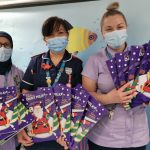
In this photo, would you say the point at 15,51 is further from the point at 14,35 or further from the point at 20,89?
the point at 20,89

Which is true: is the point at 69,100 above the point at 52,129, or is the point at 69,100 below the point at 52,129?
above

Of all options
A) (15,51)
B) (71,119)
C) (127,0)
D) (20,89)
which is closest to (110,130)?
(71,119)

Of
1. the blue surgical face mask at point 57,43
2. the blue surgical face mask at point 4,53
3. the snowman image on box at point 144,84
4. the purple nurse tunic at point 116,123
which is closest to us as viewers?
the snowman image on box at point 144,84

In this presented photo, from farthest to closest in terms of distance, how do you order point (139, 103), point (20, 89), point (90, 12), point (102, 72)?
point (90, 12) → point (20, 89) → point (102, 72) → point (139, 103)

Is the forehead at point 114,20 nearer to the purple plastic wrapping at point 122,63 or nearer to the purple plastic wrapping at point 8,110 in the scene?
the purple plastic wrapping at point 122,63

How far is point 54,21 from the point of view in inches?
58.8

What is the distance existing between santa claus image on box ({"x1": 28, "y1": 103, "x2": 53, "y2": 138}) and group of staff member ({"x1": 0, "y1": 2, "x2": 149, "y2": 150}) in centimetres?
6

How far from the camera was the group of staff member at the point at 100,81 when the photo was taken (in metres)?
1.37

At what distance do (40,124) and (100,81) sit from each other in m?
0.38

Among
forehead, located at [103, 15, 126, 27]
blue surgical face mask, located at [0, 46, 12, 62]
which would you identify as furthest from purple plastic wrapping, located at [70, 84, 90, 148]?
blue surgical face mask, located at [0, 46, 12, 62]

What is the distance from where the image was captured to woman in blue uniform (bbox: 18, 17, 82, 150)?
148cm

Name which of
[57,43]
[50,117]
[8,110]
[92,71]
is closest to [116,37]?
[92,71]

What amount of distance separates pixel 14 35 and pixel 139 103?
1.26 m

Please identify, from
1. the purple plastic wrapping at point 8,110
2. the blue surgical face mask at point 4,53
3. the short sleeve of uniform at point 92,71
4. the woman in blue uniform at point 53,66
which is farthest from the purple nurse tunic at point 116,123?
the blue surgical face mask at point 4,53
